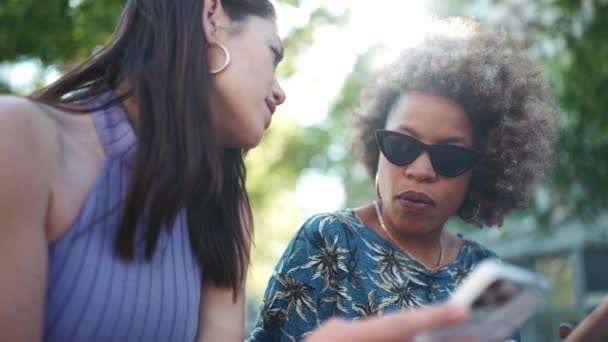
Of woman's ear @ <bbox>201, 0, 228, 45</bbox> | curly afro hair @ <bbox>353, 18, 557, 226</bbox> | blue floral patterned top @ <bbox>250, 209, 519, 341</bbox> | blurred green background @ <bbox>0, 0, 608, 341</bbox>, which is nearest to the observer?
woman's ear @ <bbox>201, 0, 228, 45</bbox>

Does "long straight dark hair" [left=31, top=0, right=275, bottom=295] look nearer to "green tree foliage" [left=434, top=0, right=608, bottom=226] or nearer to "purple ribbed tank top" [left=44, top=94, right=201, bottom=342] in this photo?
"purple ribbed tank top" [left=44, top=94, right=201, bottom=342]

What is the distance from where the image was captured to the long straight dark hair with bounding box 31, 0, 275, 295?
5.98 feet

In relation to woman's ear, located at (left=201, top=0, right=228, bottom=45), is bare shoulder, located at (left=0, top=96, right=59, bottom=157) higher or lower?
lower

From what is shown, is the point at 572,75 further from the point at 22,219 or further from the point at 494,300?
the point at 494,300

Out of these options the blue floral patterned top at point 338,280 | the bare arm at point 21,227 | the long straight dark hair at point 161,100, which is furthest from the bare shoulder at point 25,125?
the blue floral patterned top at point 338,280

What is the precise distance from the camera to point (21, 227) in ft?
5.09

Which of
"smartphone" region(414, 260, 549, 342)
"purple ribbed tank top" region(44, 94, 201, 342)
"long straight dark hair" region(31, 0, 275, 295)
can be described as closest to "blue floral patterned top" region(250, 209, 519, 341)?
"long straight dark hair" region(31, 0, 275, 295)

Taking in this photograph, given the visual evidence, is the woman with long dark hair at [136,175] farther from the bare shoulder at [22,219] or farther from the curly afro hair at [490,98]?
the curly afro hair at [490,98]

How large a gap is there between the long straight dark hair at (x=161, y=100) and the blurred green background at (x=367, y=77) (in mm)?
499

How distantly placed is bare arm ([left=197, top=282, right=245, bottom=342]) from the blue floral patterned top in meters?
0.38

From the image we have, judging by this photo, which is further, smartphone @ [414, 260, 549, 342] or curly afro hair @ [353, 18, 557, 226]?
curly afro hair @ [353, 18, 557, 226]

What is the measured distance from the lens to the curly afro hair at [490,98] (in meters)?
3.00

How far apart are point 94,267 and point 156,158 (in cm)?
29

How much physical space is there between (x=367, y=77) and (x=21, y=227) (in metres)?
2.60
